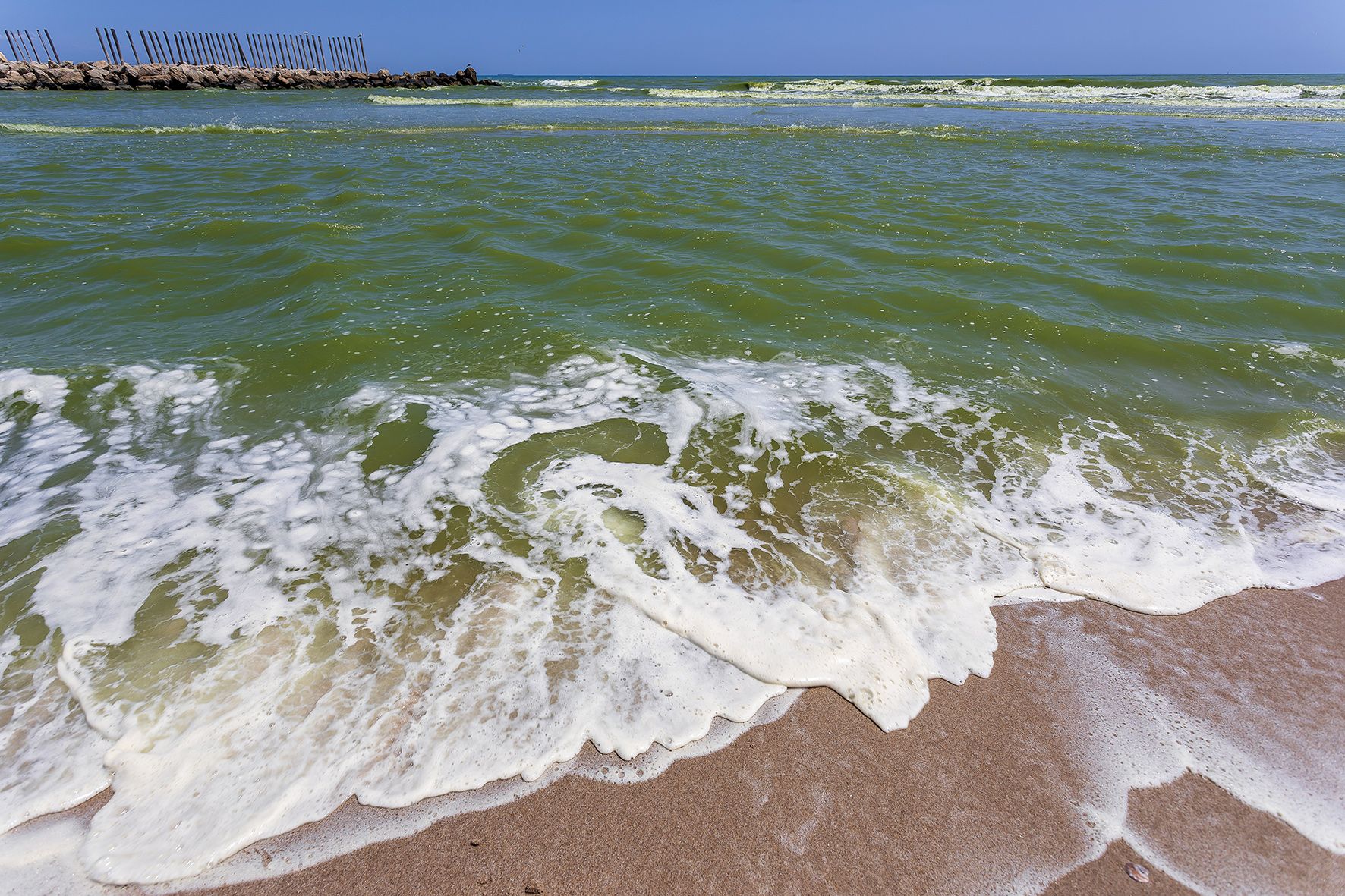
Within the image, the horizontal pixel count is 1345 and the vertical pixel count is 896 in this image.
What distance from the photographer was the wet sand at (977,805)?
5.74ft

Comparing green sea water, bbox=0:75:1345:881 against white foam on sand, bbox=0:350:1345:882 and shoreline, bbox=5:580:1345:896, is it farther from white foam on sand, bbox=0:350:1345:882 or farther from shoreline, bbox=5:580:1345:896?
shoreline, bbox=5:580:1345:896

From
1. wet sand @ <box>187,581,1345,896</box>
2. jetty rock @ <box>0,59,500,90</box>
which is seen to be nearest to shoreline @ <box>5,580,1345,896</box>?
wet sand @ <box>187,581,1345,896</box>

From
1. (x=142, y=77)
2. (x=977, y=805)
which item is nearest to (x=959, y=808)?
(x=977, y=805)

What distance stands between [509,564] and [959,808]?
1991mm

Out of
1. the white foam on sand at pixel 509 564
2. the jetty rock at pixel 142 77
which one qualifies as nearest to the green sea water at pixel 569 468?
the white foam on sand at pixel 509 564

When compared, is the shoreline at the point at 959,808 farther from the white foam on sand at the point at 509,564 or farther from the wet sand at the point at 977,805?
the white foam on sand at the point at 509,564

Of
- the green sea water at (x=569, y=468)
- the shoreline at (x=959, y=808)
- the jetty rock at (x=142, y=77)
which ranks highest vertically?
the jetty rock at (x=142, y=77)

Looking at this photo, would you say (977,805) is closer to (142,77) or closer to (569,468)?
(569,468)

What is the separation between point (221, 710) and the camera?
7.09 ft

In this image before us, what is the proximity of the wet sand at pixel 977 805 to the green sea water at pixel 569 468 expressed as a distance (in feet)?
0.57

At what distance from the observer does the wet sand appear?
1.75 meters

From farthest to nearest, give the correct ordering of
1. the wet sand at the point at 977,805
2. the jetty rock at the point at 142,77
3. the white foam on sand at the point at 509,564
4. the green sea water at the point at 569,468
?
the jetty rock at the point at 142,77 < the green sea water at the point at 569,468 < the white foam on sand at the point at 509,564 < the wet sand at the point at 977,805

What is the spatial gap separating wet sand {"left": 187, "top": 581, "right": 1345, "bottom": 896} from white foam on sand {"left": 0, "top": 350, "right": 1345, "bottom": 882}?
0.15 meters

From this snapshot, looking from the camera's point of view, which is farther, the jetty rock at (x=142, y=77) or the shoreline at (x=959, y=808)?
the jetty rock at (x=142, y=77)
